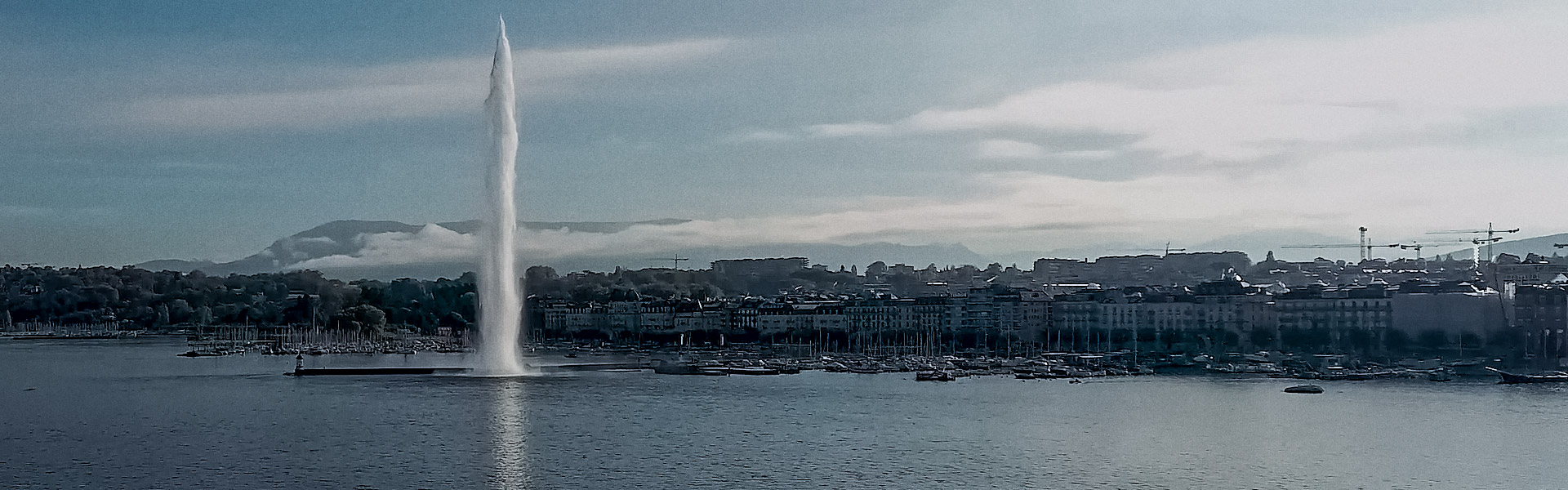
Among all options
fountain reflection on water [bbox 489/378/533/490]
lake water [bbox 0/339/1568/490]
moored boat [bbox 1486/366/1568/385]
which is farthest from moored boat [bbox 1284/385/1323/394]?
fountain reflection on water [bbox 489/378/533/490]

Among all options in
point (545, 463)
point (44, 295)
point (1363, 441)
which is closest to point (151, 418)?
point (545, 463)

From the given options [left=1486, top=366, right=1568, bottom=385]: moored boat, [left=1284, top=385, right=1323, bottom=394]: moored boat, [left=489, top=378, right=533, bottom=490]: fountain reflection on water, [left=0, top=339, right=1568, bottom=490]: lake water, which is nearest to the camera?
[left=489, top=378, right=533, bottom=490]: fountain reflection on water

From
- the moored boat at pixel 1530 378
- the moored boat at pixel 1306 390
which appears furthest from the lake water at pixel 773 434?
the moored boat at pixel 1530 378

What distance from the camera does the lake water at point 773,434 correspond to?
75.8ft

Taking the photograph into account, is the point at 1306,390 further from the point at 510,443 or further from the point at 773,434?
the point at 510,443

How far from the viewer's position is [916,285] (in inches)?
4806

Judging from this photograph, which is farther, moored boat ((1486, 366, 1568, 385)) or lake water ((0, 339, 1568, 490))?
moored boat ((1486, 366, 1568, 385))

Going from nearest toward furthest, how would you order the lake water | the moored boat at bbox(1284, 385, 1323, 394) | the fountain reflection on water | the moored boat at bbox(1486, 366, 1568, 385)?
1. the fountain reflection on water
2. the lake water
3. the moored boat at bbox(1284, 385, 1323, 394)
4. the moored boat at bbox(1486, 366, 1568, 385)

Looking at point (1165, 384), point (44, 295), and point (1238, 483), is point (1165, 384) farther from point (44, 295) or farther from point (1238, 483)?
point (44, 295)

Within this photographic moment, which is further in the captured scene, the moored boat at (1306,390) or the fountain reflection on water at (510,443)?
the moored boat at (1306,390)

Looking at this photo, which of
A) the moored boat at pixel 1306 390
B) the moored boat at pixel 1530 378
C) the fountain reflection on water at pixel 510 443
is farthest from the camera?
the moored boat at pixel 1530 378

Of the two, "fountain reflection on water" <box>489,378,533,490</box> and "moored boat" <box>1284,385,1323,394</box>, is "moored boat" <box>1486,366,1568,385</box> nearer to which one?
"moored boat" <box>1284,385,1323,394</box>

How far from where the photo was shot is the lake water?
2309 centimetres

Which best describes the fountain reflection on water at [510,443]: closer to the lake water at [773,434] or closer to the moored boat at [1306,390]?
the lake water at [773,434]
